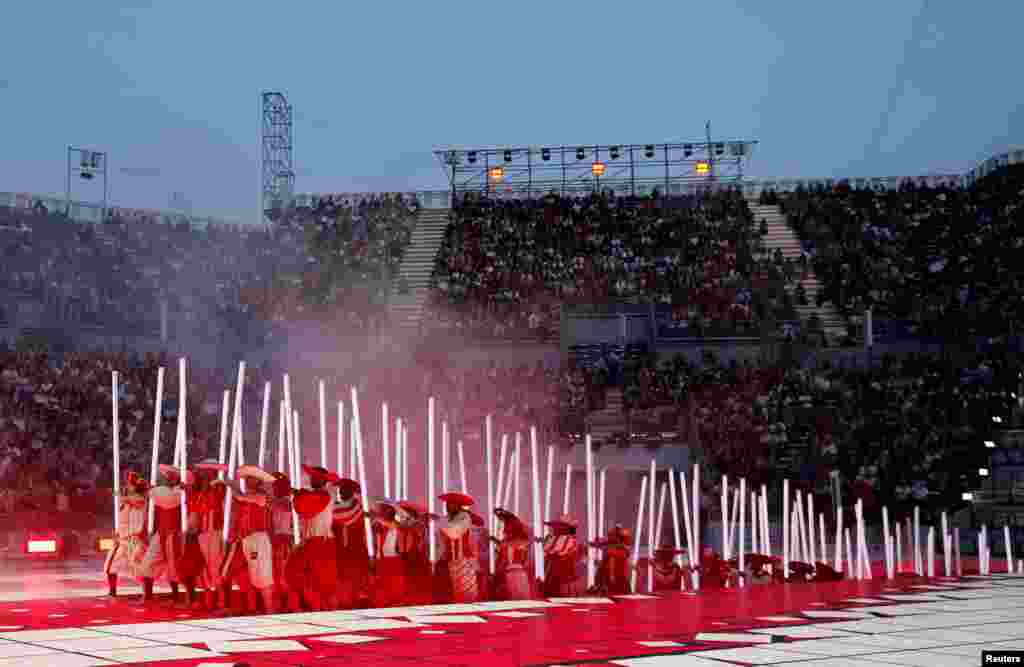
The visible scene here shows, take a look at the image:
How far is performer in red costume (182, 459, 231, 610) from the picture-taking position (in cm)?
1283

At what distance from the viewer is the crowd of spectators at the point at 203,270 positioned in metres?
33.0

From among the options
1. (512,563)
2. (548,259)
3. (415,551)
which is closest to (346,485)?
(415,551)

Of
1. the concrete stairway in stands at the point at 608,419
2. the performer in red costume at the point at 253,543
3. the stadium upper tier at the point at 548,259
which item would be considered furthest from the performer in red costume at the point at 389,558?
the stadium upper tier at the point at 548,259

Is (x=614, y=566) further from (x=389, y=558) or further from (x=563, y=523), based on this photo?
(x=389, y=558)

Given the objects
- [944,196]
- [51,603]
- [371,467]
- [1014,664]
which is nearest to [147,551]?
[51,603]

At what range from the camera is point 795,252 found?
39906 mm

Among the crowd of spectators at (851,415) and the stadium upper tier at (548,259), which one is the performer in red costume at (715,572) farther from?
the stadium upper tier at (548,259)

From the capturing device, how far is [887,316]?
117 ft

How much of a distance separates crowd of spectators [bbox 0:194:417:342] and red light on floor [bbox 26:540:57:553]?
38.0 ft

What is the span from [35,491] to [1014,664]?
2005 centimetres

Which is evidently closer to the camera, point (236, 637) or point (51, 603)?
point (236, 637)

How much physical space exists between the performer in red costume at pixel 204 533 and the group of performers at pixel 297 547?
1cm

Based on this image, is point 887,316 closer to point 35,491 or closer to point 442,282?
point 442,282

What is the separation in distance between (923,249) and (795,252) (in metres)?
3.59
